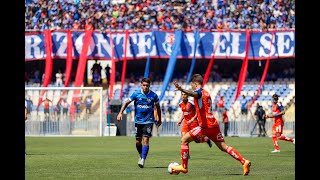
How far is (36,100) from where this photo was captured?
4491cm

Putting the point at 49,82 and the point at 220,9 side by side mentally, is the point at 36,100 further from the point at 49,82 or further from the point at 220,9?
the point at 220,9

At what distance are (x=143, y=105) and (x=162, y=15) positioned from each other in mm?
33622

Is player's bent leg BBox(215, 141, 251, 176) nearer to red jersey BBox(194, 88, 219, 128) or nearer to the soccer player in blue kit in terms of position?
red jersey BBox(194, 88, 219, 128)

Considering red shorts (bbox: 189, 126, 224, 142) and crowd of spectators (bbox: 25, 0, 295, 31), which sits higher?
crowd of spectators (bbox: 25, 0, 295, 31)

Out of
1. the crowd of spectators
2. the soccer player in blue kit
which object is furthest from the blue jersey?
the crowd of spectators

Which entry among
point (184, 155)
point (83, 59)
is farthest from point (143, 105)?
point (83, 59)

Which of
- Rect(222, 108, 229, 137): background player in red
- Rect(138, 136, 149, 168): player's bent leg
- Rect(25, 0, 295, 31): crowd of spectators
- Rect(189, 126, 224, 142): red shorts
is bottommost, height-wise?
Rect(222, 108, 229, 137): background player in red

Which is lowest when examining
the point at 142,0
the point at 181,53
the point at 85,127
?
the point at 85,127

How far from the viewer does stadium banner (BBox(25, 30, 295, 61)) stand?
50.0m

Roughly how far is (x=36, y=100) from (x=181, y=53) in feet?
33.2

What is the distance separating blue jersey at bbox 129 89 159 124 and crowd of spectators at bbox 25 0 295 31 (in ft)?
102
